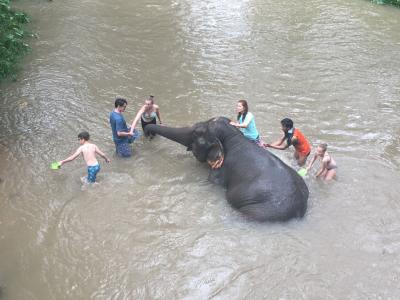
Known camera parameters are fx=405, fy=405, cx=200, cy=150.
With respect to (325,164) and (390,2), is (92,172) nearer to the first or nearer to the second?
(325,164)

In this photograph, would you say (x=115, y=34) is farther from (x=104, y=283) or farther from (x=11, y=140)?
(x=104, y=283)

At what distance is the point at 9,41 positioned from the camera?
10789 mm

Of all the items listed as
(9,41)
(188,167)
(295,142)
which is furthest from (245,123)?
(9,41)

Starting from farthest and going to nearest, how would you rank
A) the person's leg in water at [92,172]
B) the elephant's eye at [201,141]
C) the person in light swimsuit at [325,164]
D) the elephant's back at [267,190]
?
1. the elephant's eye at [201,141]
2. the person in light swimsuit at [325,164]
3. the person's leg in water at [92,172]
4. the elephant's back at [267,190]

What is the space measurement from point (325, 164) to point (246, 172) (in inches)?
70.6

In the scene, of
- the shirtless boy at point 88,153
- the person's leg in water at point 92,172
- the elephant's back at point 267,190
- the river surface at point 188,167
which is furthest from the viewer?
the person's leg in water at point 92,172

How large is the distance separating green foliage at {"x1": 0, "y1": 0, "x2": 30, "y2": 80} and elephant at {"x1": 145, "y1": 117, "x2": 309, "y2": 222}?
482 cm

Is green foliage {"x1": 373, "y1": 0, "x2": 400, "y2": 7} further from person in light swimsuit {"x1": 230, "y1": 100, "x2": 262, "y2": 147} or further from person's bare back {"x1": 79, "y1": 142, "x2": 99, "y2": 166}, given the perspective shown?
person's bare back {"x1": 79, "y1": 142, "x2": 99, "y2": 166}

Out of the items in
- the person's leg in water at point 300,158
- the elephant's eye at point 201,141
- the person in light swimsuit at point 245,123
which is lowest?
the person's leg in water at point 300,158

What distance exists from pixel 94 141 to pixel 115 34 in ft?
23.9

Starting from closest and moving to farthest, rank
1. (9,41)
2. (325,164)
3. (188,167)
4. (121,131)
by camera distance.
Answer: (325,164) → (121,131) → (188,167) → (9,41)

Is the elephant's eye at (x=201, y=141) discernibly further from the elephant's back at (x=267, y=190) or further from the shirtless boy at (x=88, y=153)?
the shirtless boy at (x=88, y=153)

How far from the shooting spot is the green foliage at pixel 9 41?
10531 mm

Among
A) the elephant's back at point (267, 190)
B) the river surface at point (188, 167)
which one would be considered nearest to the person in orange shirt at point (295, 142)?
the river surface at point (188, 167)
